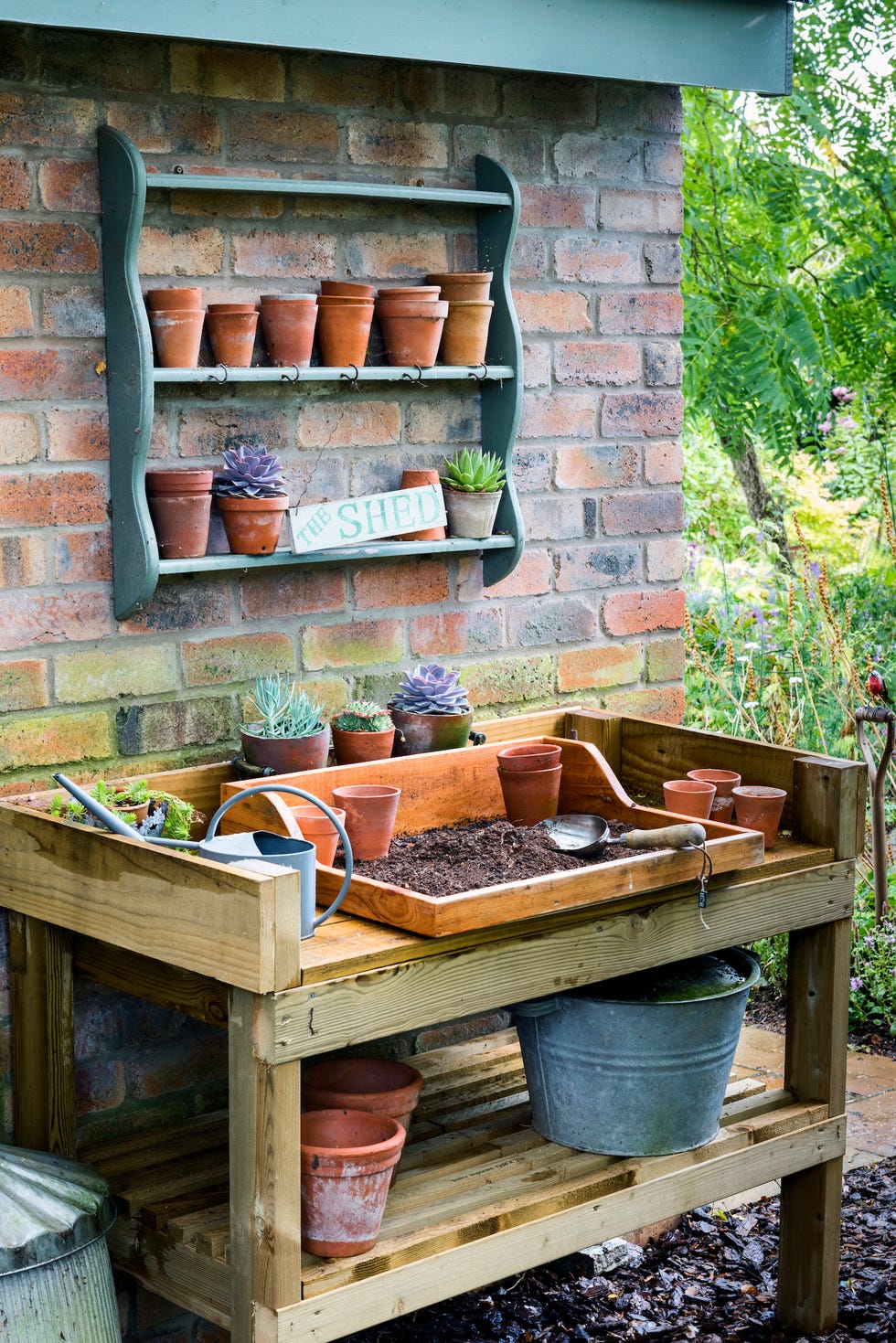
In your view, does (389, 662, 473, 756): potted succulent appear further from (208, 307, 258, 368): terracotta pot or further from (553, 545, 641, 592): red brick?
(208, 307, 258, 368): terracotta pot

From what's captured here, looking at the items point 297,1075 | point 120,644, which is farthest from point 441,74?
point 297,1075

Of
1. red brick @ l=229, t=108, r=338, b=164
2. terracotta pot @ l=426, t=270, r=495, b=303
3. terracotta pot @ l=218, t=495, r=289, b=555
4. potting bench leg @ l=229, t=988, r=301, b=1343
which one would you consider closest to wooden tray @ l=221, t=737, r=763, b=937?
potting bench leg @ l=229, t=988, r=301, b=1343

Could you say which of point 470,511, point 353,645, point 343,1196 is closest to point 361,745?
point 353,645

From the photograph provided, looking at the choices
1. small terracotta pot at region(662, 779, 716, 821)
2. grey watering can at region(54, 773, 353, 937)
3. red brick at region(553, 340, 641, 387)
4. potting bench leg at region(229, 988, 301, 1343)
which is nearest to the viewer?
potting bench leg at region(229, 988, 301, 1343)

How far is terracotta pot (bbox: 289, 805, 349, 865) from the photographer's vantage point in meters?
2.27

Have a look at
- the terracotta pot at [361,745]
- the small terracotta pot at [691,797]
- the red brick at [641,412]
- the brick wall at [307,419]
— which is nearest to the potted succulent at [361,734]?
the terracotta pot at [361,745]

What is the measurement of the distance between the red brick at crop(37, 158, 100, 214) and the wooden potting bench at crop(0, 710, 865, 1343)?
920 millimetres

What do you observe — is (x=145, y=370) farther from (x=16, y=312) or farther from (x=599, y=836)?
(x=599, y=836)

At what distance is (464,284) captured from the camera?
270cm

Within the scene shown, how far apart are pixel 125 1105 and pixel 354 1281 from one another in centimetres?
67

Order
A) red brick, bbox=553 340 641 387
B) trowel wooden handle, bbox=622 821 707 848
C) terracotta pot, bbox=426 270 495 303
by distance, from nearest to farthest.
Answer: trowel wooden handle, bbox=622 821 707 848
terracotta pot, bbox=426 270 495 303
red brick, bbox=553 340 641 387

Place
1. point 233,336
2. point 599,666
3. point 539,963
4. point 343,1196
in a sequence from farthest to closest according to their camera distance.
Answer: point 599,666, point 233,336, point 539,963, point 343,1196

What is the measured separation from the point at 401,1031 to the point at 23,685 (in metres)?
0.82

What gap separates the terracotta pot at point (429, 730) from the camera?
8.73ft
